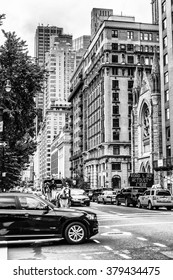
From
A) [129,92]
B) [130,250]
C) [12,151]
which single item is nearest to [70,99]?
[129,92]

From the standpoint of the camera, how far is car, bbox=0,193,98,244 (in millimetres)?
10477

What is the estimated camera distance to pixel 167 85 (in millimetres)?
61562

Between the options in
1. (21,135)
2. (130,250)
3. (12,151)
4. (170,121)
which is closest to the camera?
(130,250)

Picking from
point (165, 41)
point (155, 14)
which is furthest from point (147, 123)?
point (155, 14)

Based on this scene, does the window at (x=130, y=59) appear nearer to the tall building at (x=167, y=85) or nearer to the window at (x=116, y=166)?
the window at (x=116, y=166)

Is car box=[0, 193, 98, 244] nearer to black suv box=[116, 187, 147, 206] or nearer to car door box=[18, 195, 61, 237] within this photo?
car door box=[18, 195, 61, 237]

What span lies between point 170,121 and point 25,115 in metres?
42.4

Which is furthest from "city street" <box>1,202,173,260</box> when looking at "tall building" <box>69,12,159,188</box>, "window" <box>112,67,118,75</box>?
"window" <box>112,67,118,75</box>

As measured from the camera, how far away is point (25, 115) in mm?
19828

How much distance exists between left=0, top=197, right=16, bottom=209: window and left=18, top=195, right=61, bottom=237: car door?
0.63 feet

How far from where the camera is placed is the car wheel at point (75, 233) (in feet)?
36.4

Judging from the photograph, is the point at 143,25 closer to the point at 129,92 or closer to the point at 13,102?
the point at 129,92

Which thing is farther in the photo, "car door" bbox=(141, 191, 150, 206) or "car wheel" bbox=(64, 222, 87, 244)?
"car door" bbox=(141, 191, 150, 206)

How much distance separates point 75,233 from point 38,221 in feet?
3.67
